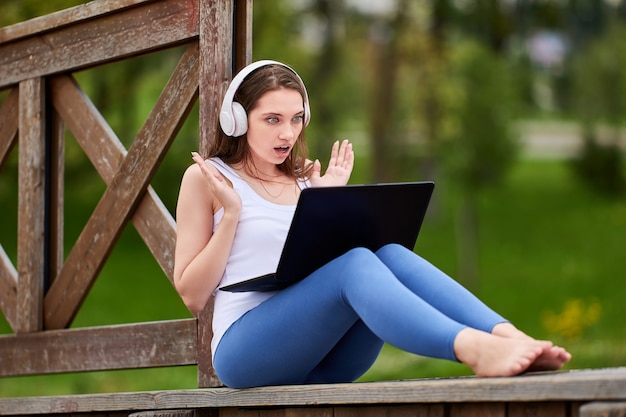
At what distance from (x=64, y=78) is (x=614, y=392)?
2.80 metres

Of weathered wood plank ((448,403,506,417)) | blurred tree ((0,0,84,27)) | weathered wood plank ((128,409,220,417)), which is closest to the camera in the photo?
weathered wood plank ((448,403,506,417))

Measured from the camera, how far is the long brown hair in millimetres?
3098

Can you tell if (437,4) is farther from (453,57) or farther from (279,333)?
(279,333)

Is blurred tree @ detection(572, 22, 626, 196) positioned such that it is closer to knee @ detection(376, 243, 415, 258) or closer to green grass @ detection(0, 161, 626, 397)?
green grass @ detection(0, 161, 626, 397)

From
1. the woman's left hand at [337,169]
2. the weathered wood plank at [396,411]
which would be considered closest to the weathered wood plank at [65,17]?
the woman's left hand at [337,169]

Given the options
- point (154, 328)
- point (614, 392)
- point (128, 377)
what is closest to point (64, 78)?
point (154, 328)

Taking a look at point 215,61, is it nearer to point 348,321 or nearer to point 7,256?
point 348,321

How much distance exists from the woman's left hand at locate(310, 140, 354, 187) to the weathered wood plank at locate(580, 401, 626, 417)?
132 centimetres

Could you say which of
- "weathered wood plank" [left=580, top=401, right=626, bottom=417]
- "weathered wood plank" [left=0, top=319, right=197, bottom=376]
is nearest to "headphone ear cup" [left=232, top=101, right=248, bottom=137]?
"weathered wood plank" [left=0, top=319, right=197, bottom=376]

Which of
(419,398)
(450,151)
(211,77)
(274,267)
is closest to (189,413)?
(274,267)

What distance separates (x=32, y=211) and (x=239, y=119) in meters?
1.52

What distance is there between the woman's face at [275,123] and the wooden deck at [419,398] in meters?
0.69

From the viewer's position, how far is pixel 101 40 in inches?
161

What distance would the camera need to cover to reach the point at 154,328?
12.4ft
